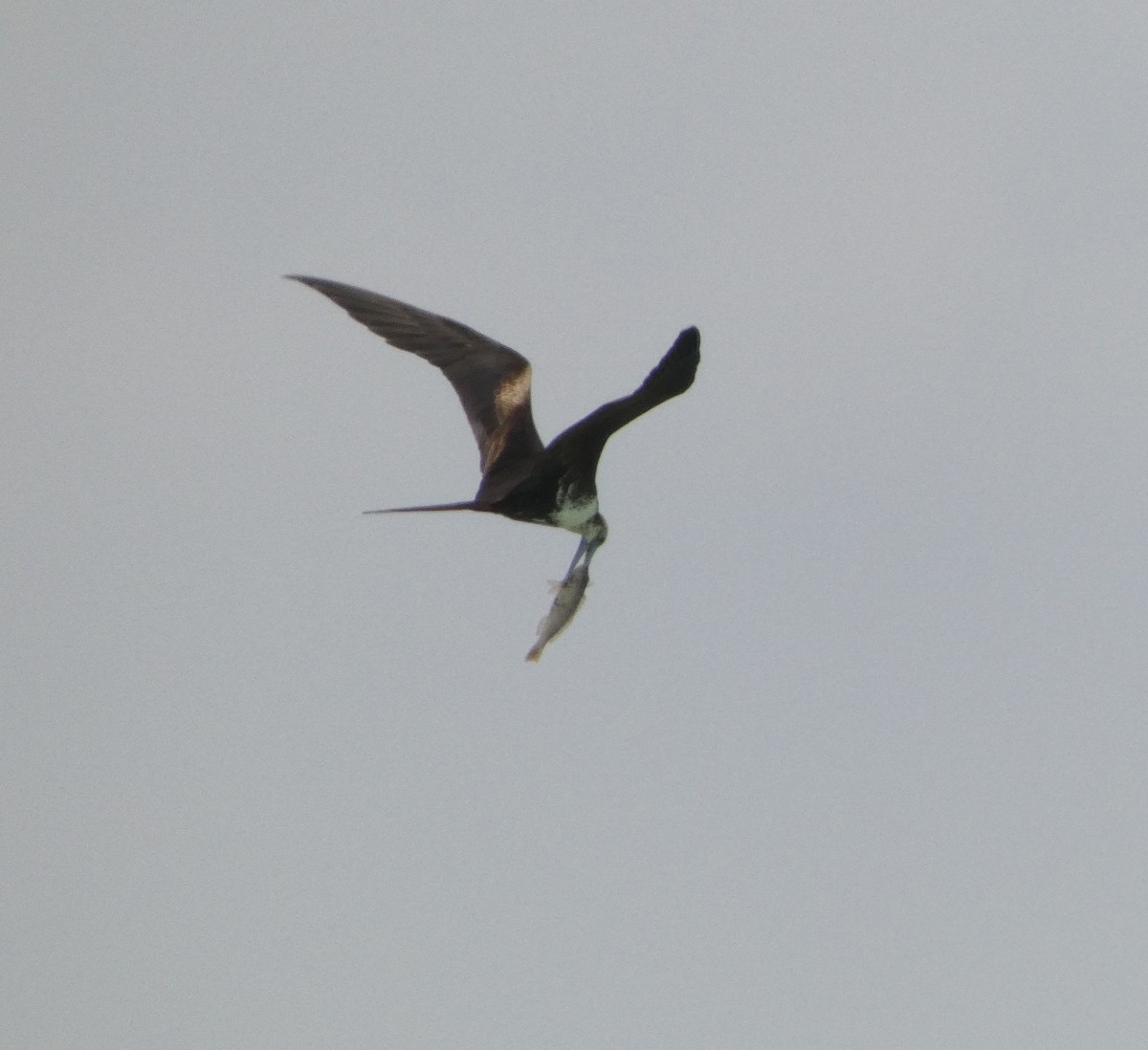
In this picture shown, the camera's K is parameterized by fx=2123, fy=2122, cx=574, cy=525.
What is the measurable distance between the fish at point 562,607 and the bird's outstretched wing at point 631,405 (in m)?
1.21

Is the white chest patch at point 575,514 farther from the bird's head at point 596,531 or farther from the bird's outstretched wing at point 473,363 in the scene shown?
the bird's outstretched wing at point 473,363

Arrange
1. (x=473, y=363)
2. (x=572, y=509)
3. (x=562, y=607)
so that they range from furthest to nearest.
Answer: (x=473, y=363) → (x=572, y=509) → (x=562, y=607)

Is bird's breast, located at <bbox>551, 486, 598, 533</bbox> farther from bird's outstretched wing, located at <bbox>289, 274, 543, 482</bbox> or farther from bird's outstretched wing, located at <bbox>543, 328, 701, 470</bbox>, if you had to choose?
bird's outstretched wing, located at <bbox>289, 274, 543, 482</bbox>

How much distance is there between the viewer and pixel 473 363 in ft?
74.6

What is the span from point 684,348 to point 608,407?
4.99 ft

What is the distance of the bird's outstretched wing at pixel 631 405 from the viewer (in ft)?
54.1

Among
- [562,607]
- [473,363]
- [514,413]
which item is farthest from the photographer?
[473,363]

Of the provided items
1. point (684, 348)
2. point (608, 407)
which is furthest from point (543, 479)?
point (684, 348)

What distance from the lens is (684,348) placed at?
16469mm

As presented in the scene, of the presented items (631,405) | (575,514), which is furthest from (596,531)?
(631,405)

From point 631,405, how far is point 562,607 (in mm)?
1788

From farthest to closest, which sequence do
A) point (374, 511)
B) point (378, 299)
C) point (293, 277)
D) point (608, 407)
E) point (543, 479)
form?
point (378, 299), point (293, 277), point (543, 479), point (608, 407), point (374, 511)

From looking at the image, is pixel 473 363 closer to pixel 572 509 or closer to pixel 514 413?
pixel 514 413

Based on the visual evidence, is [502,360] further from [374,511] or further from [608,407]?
[374,511]
